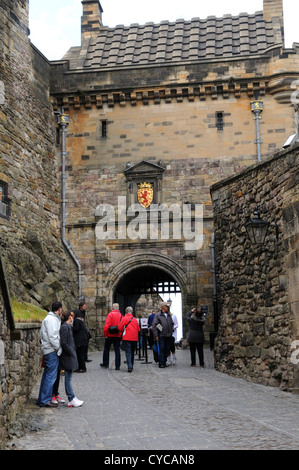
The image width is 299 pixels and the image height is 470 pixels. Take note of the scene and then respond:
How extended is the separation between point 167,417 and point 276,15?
1805 cm

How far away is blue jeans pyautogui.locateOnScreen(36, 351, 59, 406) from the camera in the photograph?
27.2 feet

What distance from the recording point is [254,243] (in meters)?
10.3

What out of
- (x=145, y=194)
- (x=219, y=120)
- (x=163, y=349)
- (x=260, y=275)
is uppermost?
(x=219, y=120)

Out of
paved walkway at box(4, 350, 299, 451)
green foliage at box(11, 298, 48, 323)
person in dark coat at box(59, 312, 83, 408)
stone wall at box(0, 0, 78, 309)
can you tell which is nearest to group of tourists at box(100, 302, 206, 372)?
paved walkway at box(4, 350, 299, 451)

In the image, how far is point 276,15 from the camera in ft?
73.1

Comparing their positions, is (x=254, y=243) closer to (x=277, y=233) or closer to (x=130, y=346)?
(x=277, y=233)

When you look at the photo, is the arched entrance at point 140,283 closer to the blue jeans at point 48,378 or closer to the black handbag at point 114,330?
the black handbag at point 114,330

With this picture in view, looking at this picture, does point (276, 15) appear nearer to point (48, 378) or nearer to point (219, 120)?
point (219, 120)

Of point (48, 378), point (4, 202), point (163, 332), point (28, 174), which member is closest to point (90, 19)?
point (28, 174)

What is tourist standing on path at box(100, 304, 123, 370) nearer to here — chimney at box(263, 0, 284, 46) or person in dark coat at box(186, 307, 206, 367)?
person in dark coat at box(186, 307, 206, 367)

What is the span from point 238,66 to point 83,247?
721cm

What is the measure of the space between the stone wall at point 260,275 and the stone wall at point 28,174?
18.8 ft

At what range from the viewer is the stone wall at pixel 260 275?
30.8ft

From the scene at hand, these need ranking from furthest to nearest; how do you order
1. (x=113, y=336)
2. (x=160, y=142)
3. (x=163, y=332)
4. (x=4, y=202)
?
(x=160, y=142), (x=4, y=202), (x=163, y=332), (x=113, y=336)
